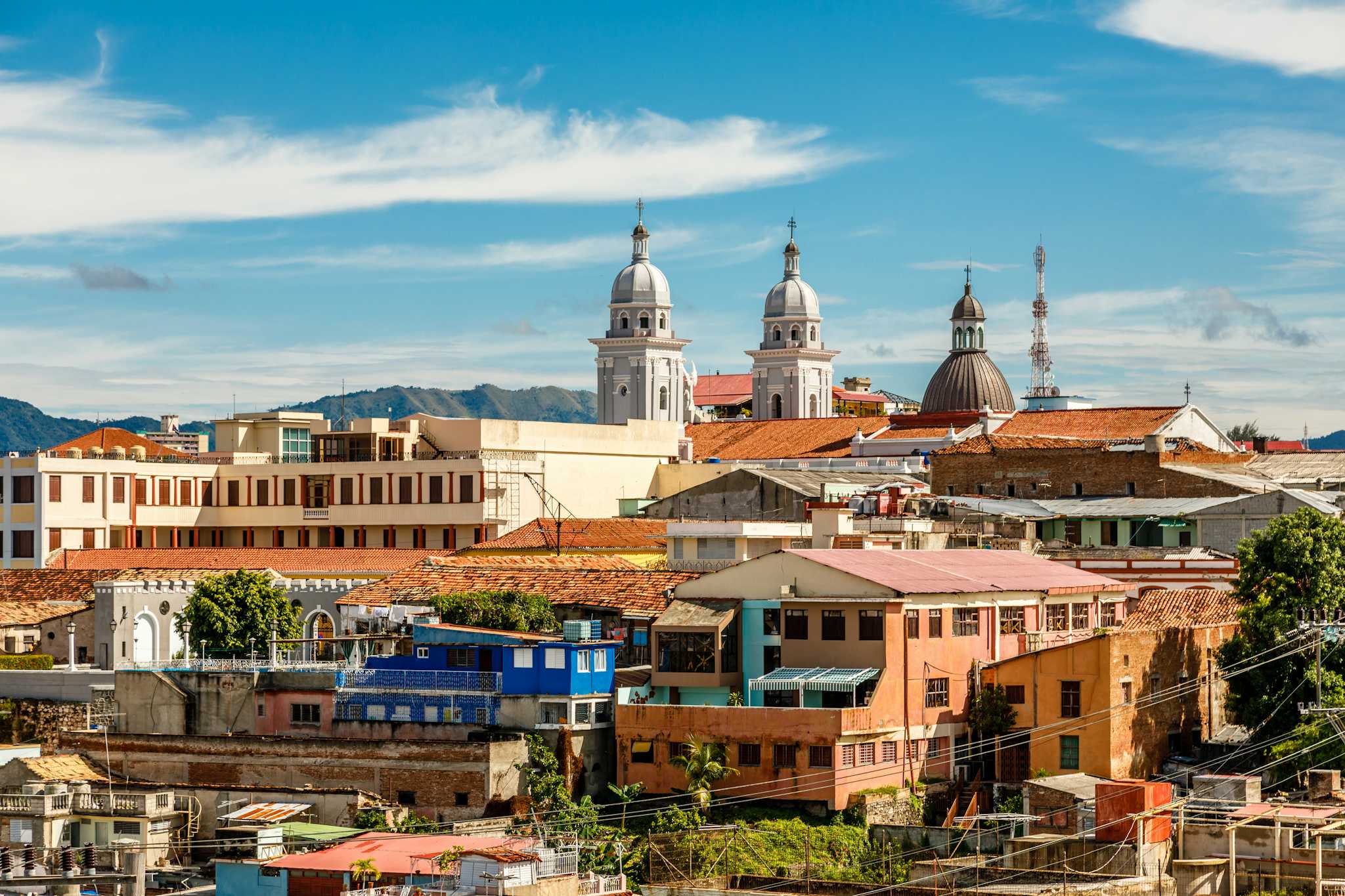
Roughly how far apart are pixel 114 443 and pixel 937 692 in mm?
72690

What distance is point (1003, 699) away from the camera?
4762 centimetres

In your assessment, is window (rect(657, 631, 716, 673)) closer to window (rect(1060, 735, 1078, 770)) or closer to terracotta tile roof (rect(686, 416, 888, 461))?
window (rect(1060, 735, 1078, 770))

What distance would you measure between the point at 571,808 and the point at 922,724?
324 inches

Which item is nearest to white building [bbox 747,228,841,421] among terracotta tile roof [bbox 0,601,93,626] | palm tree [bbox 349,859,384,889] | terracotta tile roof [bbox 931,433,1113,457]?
terracotta tile roof [bbox 931,433,1113,457]

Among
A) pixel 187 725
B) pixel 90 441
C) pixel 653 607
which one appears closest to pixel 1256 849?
pixel 653 607

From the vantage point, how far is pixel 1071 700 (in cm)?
4641

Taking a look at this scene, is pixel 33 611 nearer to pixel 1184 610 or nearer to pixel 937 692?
pixel 937 692

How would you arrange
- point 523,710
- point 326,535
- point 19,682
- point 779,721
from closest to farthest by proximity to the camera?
point 779,721 → point 523,710 → point 19,682 → point 326,535

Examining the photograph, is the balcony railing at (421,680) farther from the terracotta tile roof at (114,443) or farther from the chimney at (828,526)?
the terracotta tile roof at (114,443)

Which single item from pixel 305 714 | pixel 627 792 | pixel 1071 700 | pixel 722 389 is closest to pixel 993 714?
pixel 1071 700

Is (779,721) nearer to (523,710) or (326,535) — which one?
(523,710)

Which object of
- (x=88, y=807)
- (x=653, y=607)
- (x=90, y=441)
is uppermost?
(x=90, y=441)

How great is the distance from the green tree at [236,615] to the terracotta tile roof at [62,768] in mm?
9241

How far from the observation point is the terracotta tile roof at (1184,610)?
2024 inches
